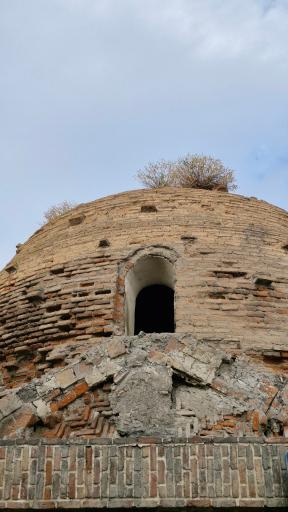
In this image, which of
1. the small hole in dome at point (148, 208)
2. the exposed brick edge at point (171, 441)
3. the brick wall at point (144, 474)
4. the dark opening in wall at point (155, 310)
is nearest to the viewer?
the brick wall at point (144, 474)

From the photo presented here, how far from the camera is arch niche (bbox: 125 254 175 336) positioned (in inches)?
332

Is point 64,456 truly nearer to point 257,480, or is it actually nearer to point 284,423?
point 257,480

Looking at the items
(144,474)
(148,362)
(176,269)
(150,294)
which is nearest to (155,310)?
(150,294)

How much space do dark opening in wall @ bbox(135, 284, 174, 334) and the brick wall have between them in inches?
268

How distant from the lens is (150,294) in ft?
34.5

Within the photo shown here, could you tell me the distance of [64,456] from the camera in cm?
343

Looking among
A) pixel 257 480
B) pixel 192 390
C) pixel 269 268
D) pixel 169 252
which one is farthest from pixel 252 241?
pixel 257 480

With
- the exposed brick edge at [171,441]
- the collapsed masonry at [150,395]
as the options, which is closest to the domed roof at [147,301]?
the collapsed masonry at [150,395]

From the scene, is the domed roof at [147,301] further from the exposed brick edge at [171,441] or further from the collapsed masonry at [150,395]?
the exposed brick edge at [171,441]

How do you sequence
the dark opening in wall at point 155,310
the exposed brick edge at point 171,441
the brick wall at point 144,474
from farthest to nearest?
the dark opening in wall at point 155,310 < the exposed brick edge at point 171,441 < the brick wall at point 144,474

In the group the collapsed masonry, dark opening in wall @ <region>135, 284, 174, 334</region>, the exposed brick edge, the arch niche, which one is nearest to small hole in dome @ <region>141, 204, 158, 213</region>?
the arch niche

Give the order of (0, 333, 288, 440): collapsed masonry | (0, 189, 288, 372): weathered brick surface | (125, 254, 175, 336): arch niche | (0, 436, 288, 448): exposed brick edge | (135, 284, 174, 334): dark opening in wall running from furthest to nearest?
1. (135, 284, 174, 334): dark opening in wall
2. (125, 254, 175, 336): arch niche
3. (0, 189, 288, 372): weathered brick surface
4. (0, 333, 288, 440): collapsed masonry
5. (0, 436, 288, 448): exposed brick edge

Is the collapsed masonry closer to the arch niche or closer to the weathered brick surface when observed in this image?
the weathered brick surface

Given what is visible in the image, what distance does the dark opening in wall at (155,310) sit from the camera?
1054 centimetres
